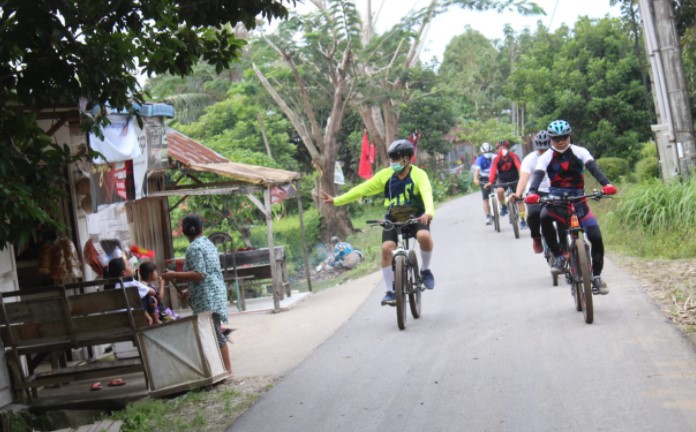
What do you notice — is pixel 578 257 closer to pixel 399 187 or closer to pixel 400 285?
pixel 400 285

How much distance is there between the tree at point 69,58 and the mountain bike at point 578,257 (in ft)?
11.4

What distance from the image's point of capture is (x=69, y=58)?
6.41 meters

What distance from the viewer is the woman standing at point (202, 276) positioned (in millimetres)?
8453

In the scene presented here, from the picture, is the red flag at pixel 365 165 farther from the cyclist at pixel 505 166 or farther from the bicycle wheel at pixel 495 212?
the cyclist at pixel 505 166

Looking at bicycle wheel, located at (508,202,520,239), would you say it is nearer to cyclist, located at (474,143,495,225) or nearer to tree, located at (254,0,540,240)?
cyclist, located at (474,143,495,225)

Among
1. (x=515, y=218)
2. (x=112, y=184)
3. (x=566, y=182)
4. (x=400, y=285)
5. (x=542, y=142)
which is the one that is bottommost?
(x=400, y=285)

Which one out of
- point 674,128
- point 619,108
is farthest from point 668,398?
point 619,108

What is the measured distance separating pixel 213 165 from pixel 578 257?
889 centimetres

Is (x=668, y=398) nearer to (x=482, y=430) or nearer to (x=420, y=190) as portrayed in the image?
(x=482, y=430)

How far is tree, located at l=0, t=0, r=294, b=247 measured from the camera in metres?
5.73

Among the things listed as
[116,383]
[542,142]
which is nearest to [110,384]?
[116,383]

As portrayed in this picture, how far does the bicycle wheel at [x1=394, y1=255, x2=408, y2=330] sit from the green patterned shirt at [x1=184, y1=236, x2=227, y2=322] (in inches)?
74.0

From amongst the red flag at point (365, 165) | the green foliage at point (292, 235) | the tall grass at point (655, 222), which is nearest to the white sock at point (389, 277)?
the tall grass at point (655, 222)

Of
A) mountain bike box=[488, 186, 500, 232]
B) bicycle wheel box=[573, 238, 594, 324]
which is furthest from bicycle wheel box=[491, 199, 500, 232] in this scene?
bicycle wheel box=[573, 238, 594, 324]
